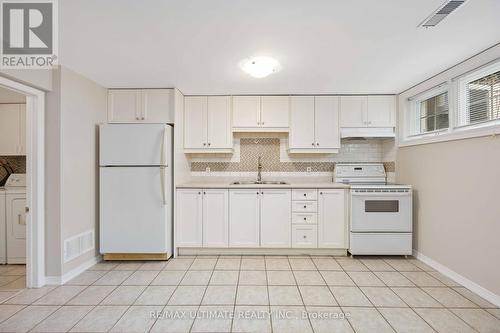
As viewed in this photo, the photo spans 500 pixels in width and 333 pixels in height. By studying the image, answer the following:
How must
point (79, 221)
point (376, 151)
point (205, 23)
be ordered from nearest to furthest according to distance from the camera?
point (205, 23)
point (79, 221)
point (376, 151)

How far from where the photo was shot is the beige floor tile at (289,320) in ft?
6.29

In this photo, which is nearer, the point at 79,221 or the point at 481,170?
the point at 481,170

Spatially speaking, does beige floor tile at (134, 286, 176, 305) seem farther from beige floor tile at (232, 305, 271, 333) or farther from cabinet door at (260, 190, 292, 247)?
cabinet door at (260, 190, 292, 247)

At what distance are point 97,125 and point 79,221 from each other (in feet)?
4.00

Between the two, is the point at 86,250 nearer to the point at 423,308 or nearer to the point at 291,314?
the point at 291,314

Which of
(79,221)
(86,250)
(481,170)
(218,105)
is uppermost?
(218,105)

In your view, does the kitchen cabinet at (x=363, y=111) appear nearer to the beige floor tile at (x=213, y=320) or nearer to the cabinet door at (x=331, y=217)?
the cabinet door at (x=331, y=217)

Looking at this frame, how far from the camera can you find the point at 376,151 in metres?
4.05

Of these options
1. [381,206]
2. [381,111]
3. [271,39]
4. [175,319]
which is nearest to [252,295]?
[175,319]

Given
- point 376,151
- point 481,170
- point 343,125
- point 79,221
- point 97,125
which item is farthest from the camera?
point 376,151

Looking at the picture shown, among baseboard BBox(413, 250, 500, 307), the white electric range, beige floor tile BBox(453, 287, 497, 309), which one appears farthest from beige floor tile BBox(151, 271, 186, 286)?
baseboard BBox(413, 250, 500, 307)

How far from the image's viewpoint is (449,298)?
235 cm

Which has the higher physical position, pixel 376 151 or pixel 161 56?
pixel 161 56

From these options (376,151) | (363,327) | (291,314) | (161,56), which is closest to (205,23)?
(161,56)
